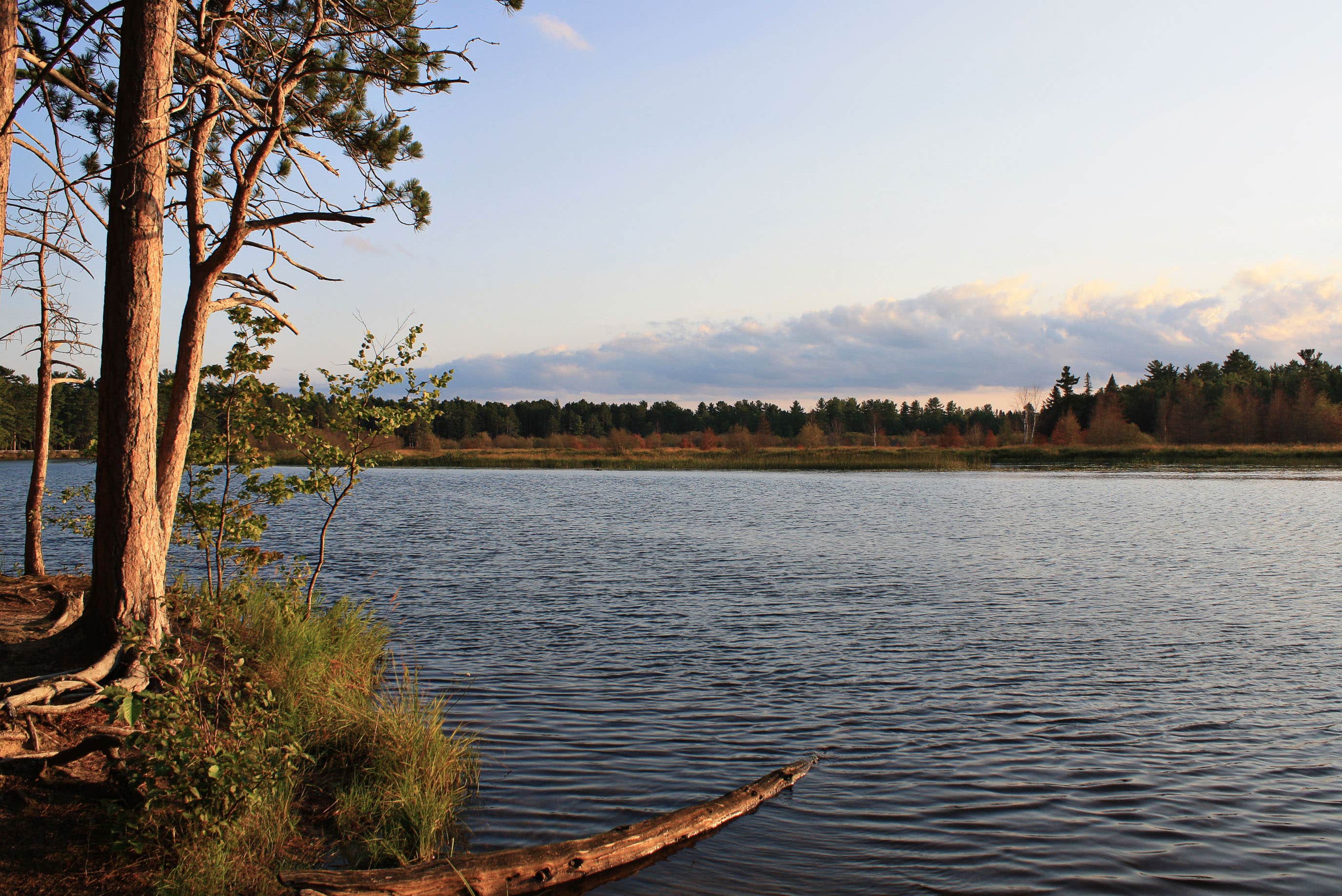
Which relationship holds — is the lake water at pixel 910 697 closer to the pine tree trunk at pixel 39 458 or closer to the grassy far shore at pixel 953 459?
the pine tree trunk at pixel 39 458

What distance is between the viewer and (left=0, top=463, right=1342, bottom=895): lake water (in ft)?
21.3

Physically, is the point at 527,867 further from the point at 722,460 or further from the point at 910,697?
the point at 722,460

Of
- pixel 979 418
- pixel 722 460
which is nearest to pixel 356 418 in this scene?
pixel 722 460

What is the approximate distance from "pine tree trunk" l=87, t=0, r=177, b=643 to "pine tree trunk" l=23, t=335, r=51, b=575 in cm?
734

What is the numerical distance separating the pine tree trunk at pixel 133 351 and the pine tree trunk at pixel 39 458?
24.1ft

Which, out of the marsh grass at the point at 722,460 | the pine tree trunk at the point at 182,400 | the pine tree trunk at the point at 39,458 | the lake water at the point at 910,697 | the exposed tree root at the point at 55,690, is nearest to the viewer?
the exposed tree root at the point at 55,690

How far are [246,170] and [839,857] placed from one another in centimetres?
848

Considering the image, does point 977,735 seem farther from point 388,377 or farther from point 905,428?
point 905,428

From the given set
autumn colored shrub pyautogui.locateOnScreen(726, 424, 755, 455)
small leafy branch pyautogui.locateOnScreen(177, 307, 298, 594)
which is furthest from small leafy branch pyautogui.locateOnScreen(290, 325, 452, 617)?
autumn colored shrub pyautogui.locateOnScreen(726, 424, 755, 455)

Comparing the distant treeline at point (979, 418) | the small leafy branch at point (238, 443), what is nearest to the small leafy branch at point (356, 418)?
the small leafy branch at point (238, 443)

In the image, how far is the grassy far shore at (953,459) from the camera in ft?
245

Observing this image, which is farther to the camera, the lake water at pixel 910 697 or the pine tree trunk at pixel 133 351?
the pine tree trunk at pixel 133 351

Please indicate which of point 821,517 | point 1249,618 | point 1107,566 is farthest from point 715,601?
point 821,517

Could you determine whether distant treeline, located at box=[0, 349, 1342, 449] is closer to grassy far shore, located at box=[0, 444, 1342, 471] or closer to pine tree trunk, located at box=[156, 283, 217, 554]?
grassy far shore, located at box=[0, 444, 1342, 471]
